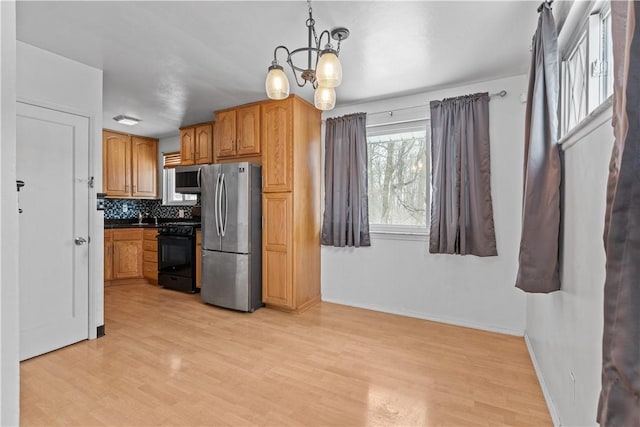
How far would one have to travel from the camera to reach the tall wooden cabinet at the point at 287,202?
3.47 meters

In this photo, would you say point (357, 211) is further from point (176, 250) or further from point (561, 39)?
point (176, 250)

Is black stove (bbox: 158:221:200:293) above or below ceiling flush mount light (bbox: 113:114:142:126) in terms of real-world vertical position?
below

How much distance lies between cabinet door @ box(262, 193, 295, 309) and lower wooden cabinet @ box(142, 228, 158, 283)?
7.20 ft

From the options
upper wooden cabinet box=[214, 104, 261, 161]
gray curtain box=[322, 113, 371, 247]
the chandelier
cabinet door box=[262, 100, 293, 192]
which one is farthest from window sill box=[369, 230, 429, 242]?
the chandelier

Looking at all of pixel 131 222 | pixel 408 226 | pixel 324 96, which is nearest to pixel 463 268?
pixel 408 226

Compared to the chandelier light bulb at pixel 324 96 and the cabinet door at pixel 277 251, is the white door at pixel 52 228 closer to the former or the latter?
the cabinet door at pixel 277 251

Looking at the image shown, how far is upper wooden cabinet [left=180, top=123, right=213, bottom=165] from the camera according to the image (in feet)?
14.8

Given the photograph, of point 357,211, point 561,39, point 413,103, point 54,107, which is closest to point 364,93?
point 413,103

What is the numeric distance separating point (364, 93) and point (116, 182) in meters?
4.19

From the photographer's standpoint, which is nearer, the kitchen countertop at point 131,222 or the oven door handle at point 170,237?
the oven door handle at point 170,237

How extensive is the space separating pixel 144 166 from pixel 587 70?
584 cm

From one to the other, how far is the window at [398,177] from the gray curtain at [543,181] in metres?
1.65

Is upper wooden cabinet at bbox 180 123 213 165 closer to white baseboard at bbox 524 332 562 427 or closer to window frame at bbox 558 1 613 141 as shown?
window frame at bbox 558 1 613 141

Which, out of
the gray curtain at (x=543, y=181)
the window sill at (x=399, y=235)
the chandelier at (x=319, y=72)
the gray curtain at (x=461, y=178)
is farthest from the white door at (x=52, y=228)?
the gray curtain at (x=543, y=181)
